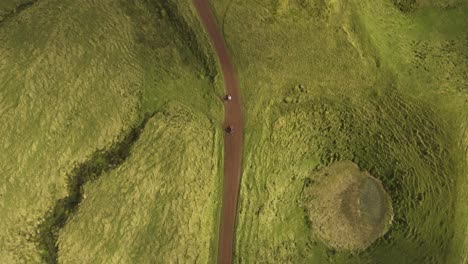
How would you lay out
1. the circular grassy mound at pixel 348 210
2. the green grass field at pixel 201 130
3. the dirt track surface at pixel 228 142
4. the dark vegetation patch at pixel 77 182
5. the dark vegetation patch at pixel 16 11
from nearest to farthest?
the dark vegetation patch at pixel 77 182
the green grass field at pixel 201 130
the dark vegetation patch at pixel 16 11
the dirt track surface at pixel 228 142
the circular grassy mound at pixel 348 210

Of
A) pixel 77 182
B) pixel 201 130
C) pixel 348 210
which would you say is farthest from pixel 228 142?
pixel 77 182

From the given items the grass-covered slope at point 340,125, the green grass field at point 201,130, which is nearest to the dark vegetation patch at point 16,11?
the green grass field at point 201,130

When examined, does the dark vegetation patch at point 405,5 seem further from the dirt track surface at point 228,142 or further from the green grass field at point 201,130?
the dirt track surface at point 228,142

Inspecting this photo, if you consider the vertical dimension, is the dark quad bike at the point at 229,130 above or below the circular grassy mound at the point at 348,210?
A: above

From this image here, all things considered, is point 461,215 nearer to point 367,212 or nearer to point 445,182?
point 445,182

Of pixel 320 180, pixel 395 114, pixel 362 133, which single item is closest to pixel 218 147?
pixel 320 180

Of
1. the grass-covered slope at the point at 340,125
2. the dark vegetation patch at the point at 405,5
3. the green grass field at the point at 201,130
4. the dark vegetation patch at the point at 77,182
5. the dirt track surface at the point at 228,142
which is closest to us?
the dark vegetation patch at the point at 77,182
